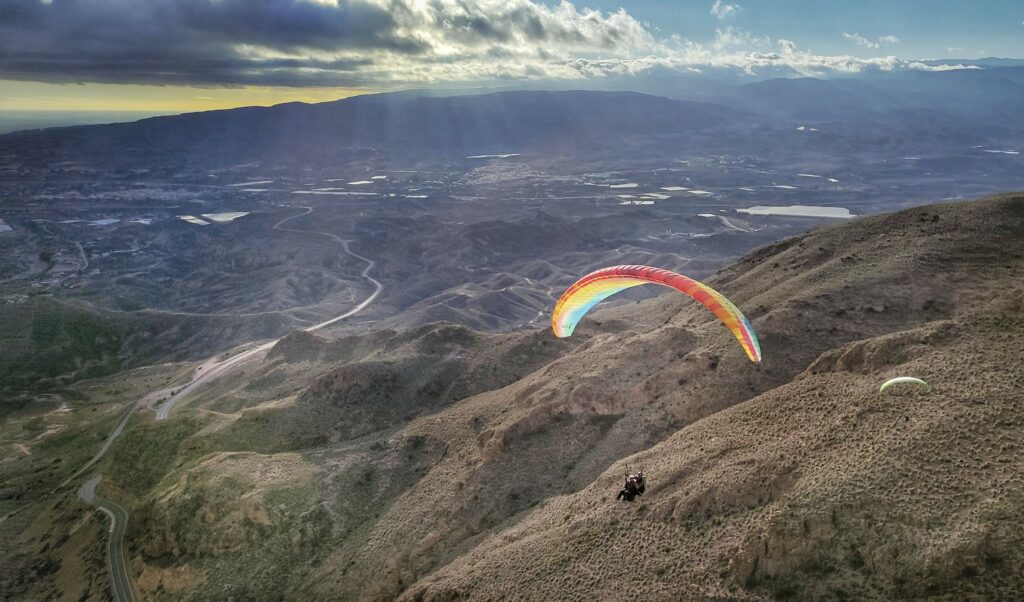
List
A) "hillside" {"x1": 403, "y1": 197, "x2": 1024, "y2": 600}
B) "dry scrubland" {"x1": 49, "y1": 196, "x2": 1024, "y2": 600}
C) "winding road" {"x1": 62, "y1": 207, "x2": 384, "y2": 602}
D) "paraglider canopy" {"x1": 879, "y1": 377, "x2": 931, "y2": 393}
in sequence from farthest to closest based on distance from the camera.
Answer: "winding road" {"x1": 62, "y1": 207, "x2": 384, "y2": 602}, "paraglider canopy" {"x1": 879, "y1": 377, "x2": 931, "y2": 393}, "dry scrubland" {"x1": 49, "y1": 196, "x2": 1024, "y2": 600}, "hillside" {"x1": 403, "y1": 197, "x2": 1024, "y2": 600}

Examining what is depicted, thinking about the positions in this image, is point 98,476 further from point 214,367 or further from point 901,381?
point 901,381

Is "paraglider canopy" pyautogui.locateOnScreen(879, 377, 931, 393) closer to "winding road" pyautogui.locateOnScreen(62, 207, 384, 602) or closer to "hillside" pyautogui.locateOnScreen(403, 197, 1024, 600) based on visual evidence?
"hillside" pyautogui.locateOnScreen(403, 197, 1024, 600)

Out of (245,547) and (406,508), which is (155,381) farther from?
(406,508)

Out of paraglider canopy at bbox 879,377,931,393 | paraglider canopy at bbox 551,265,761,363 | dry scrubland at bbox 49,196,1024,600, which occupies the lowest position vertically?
dry scrubland at bbox 49,196,1024,600

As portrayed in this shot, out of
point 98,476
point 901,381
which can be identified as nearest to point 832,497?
point 901,381

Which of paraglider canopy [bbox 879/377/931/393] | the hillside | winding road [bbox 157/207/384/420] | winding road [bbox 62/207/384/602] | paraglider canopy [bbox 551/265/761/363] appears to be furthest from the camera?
winding road [bbox 157/207/384/420]

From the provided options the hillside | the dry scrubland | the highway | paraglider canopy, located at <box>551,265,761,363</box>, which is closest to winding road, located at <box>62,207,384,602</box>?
the highway

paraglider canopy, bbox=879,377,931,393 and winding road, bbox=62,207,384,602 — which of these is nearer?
paraglider canopy, bbox=879,377,931,393
